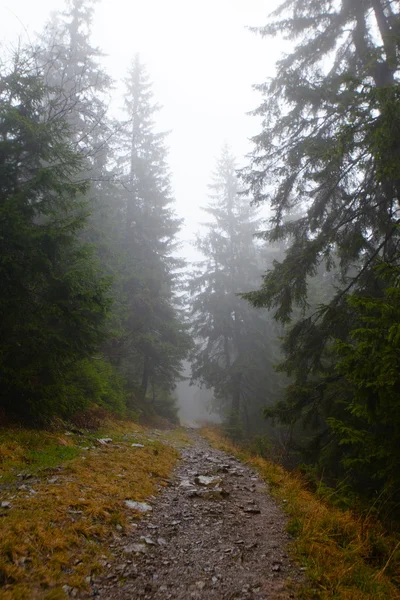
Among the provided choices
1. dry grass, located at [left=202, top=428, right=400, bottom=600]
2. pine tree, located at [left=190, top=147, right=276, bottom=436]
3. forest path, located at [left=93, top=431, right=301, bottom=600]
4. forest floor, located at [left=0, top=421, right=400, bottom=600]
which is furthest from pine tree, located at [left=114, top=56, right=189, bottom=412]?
dry grass, located at [left=202, top=428, right=400, bottom=600]

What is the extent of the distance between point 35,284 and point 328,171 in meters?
7.61

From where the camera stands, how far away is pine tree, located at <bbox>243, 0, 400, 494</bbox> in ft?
20.7

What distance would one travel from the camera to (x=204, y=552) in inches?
137

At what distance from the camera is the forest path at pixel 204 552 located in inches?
110

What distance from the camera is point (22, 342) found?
6711 mm

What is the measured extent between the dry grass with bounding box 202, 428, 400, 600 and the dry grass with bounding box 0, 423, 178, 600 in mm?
2097

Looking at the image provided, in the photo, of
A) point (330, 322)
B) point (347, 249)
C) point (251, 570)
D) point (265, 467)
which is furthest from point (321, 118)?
point (251, 570)

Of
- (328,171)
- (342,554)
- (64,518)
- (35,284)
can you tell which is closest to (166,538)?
(64,518)

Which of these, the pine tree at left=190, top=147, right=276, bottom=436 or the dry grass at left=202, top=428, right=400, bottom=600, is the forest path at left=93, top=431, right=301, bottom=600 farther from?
the pine tree at left=190, top=147, right=276, bottom=436

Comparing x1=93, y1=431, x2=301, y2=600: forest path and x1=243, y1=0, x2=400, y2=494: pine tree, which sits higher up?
x1=243, y1=0, x2=400, y2=494: pine tree

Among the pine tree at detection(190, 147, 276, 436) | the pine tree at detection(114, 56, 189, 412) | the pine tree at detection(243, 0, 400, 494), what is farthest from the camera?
the pine tree at detection(190, 147, 276, 436)

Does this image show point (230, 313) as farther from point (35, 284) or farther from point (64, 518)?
point (64, 518)

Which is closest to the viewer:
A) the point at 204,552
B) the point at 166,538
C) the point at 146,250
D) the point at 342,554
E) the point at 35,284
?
the point at 342,554

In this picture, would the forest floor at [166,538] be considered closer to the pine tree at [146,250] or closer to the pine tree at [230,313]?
the pine tree at [146,250]
